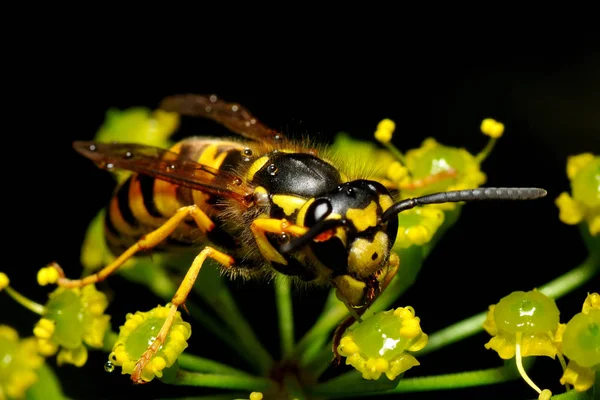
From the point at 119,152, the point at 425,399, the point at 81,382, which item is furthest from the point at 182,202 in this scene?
the point at 425,399

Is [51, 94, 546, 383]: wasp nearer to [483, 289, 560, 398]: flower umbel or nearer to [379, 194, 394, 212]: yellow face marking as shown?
[379, 194, 394, 212]: yellow face marking

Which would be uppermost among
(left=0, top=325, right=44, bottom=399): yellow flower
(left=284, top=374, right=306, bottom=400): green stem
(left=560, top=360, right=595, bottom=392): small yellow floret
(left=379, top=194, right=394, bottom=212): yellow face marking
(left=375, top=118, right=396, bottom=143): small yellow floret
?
(left=379, top=194, right=394, bottom=212): yellow face marking

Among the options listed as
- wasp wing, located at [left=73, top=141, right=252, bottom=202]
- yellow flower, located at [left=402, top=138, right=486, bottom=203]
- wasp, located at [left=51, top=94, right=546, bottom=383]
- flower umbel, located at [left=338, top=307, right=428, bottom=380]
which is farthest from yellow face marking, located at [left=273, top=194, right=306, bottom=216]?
yellow flower, located at [left=402, top=138, right=486, bottom=203]

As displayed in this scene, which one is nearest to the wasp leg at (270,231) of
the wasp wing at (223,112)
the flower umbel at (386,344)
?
the flower umbel at (386,344)

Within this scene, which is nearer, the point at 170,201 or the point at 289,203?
the point at 289,203

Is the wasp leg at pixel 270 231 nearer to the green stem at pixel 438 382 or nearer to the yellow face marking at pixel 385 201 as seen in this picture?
the yellow face marking at pixel 385 201

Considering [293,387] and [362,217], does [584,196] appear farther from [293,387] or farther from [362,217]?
[293,387]

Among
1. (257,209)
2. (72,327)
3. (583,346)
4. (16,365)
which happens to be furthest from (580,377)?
(16,365)
